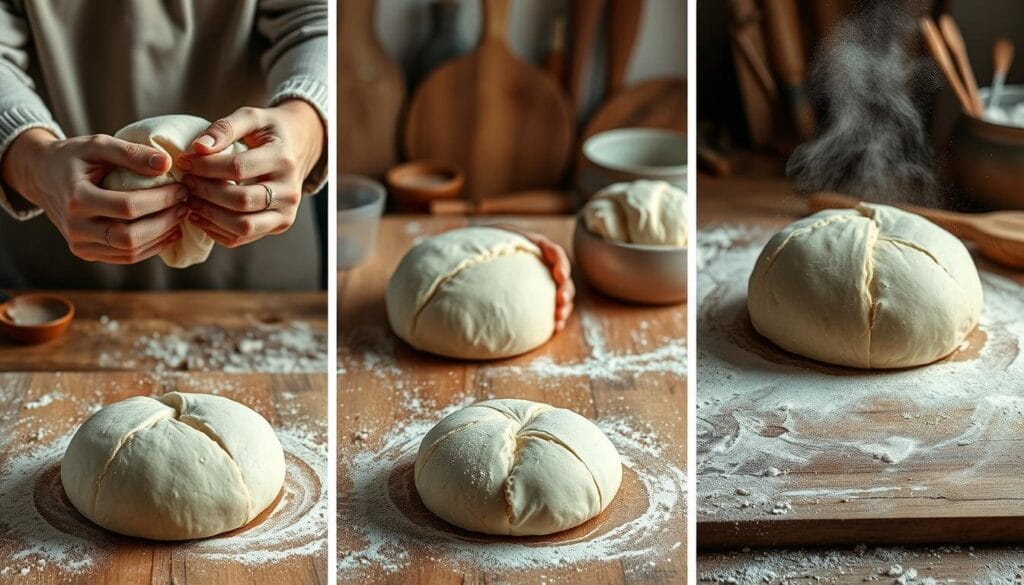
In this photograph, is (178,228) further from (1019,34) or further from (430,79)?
(1019,34)

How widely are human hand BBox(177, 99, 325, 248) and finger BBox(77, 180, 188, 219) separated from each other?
19mm

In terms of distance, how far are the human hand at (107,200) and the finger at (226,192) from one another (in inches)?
0.6

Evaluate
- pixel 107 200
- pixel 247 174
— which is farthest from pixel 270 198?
pixel 107 200

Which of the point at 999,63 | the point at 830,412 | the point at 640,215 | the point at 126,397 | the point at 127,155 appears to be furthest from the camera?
the point at 999,63

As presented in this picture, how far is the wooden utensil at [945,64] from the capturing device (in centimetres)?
168

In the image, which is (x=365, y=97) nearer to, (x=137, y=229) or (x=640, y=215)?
(x=640, y=215)

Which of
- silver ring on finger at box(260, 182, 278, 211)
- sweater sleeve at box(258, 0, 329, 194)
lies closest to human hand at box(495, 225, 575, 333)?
sweater sleeve at box(258, 0, 329, 194)

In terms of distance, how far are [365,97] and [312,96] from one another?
126 cm

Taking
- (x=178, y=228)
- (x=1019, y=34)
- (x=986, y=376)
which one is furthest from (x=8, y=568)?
(x=1019, y=34)

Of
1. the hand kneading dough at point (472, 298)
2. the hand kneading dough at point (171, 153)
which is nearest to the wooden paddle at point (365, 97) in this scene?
the hand kneading dough at point (472, 298)

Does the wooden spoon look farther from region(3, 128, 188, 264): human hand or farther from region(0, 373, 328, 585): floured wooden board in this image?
region(3, 128, 188, 264): human hand

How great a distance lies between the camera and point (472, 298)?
1464 mm

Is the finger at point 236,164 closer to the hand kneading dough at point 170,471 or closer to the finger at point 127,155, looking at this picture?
the finger at point 127,155

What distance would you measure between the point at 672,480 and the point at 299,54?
66cm
